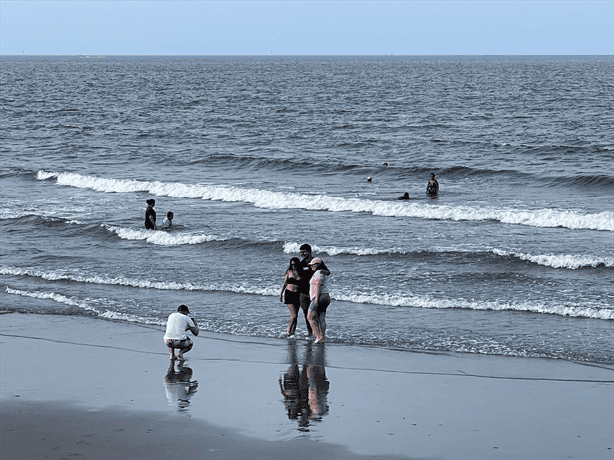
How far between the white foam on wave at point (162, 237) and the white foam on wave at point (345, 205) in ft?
18.8

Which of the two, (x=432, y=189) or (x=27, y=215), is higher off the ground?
(x=432, y=189)

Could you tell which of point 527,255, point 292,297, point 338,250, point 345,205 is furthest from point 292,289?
point 345,205

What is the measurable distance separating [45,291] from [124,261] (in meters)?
3.32

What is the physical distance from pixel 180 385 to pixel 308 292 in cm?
372

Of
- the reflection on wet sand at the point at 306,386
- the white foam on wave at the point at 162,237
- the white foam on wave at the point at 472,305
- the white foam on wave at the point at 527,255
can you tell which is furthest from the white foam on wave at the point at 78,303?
the white foam on wave at the point at 527,255

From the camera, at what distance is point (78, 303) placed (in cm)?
1631

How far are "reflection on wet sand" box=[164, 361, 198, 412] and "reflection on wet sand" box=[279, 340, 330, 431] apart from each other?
1.38 meters

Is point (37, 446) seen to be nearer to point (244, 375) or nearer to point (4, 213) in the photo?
point (244, 375)

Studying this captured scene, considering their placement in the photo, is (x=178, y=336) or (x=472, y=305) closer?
(x=178, y=336)

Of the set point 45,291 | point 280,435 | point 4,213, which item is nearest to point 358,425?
point 280,435

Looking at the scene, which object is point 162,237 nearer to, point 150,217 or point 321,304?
point 150,217

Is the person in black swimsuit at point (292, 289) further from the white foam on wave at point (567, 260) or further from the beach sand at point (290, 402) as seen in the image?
the white foam on wave at point (567, 260)

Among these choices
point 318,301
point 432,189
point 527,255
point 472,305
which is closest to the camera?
point 318,301

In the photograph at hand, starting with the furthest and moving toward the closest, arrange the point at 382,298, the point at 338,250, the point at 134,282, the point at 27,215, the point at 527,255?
the point at 27,215 < the point at 338,250 < the point at 527,255 < the point at 134,282 < the point at 382,298
